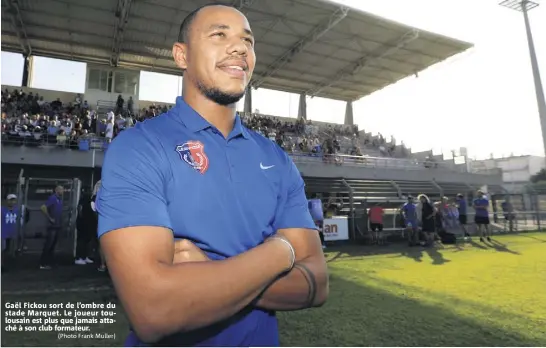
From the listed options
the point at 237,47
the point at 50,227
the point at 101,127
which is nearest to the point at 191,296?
the point at 237,47

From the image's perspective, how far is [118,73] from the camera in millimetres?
25297

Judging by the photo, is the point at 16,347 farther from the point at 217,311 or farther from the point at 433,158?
the point at 433,158

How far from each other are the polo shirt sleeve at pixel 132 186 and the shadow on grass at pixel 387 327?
3.13 metres

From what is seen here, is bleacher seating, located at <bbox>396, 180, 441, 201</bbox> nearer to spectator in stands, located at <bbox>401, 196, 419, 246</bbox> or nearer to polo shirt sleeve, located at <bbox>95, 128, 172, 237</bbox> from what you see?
spectator in stands, located at <bbox>401, 196, 419, 246</bbox>

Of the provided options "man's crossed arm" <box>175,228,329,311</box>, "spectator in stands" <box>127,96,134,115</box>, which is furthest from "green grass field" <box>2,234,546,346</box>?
"spectator in stands" <box>127,96,134,115</box>

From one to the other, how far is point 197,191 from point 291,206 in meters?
0.53

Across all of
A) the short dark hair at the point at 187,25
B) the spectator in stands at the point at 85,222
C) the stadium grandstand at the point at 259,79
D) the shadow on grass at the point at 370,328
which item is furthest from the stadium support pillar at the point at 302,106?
the short dark hair at the point at 187,25

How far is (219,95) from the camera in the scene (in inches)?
57.1

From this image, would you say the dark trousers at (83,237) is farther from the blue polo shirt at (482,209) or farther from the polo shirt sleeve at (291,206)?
the blue polo shirt at (482,209)

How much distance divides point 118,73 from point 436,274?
25774 mm

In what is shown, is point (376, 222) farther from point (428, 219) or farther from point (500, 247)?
point (500, 247)

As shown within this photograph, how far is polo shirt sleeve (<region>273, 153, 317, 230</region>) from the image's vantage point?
156 centimetres

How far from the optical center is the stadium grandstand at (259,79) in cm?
1473

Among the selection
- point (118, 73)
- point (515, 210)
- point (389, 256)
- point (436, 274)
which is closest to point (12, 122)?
point (118, 73)
